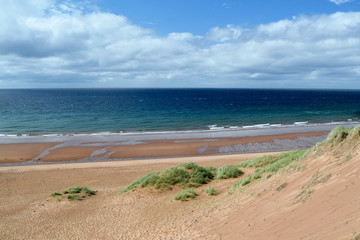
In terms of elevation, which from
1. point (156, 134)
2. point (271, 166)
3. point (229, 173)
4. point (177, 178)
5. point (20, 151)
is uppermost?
point (271, 166)

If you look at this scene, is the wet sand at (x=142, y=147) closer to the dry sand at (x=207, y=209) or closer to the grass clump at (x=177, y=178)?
the dry sand at (x=207, y=209)

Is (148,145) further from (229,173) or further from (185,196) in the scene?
(185,196)

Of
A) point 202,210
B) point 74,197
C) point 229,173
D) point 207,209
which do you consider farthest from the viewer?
point 229,173

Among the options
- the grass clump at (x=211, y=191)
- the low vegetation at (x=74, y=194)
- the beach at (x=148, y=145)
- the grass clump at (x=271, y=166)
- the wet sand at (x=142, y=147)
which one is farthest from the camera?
the beach at (x=148, y=145)

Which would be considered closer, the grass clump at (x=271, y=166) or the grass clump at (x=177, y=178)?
the grass clump at (x=271, y=166)

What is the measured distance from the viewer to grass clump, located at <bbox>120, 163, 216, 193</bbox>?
1634cm

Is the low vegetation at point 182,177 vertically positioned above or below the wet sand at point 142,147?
above

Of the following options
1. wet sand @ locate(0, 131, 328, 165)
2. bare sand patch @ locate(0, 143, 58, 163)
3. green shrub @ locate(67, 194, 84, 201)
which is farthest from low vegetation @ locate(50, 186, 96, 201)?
bare sand patch @ locate(0, 143, 58, 163)

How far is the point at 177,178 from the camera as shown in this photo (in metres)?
16.8

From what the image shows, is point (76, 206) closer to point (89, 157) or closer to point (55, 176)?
point (55, 176)

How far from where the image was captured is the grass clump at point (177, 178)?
1634 cm

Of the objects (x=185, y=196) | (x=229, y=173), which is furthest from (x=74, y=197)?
(x=229, y=173)

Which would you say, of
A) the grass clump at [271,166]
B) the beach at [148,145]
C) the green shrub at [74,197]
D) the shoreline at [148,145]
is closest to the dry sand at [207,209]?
the green shrub at [74,197]

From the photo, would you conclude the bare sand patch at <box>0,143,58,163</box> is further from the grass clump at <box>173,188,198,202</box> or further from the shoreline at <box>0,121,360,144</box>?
the grass clump at <box>173,188,198,202</box>
